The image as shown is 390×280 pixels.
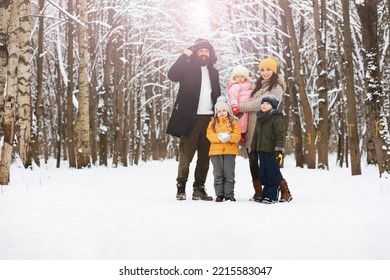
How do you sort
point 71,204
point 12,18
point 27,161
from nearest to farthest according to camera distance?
point 71,204 → point 12,18 → point 27,161

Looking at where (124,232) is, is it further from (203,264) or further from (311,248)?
(311,248)

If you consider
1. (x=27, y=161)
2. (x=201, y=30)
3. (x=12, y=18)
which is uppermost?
(x=201, y=30)

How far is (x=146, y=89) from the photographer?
95.7 ft

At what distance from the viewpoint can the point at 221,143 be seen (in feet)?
18.9

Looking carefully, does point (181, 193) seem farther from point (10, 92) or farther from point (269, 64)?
point (10, 92)

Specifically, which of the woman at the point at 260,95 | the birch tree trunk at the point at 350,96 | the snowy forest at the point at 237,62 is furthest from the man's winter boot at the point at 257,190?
the birch tree trunk at the point at 350,96

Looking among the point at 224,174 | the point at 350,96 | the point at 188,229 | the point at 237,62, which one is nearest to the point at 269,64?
the point at 224,174

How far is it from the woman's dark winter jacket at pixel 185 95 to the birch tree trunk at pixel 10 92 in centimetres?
262

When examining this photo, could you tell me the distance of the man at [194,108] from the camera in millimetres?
5871

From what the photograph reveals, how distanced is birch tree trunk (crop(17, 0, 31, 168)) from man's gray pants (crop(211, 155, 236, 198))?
5.99 metres

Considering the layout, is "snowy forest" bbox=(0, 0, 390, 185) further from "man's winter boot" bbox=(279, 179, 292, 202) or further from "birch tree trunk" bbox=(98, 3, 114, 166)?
"man's winter boot" bbox=(279, 179, 292, 202)

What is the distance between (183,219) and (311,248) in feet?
4.58

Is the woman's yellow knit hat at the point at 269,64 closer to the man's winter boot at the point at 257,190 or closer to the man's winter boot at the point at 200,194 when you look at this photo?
the man's winter boot at the point at 257,190

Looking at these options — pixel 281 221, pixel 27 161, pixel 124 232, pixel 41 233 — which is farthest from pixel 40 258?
pixel 27 161
